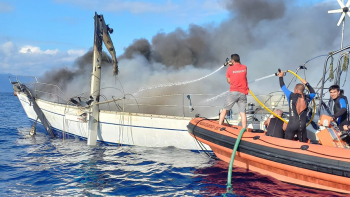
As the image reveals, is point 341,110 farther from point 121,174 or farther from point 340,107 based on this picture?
point 121,174

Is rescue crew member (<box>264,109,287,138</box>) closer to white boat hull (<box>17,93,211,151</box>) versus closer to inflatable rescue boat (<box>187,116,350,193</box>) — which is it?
inflatable rescue boat (<box>187,116,350,193</box>)

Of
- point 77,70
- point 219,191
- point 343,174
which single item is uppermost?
point 77,70

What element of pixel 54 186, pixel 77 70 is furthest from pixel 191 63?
pixel 54 186

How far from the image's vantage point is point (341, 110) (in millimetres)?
6098

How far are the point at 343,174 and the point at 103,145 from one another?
6.86 metres

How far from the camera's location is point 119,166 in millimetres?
7309

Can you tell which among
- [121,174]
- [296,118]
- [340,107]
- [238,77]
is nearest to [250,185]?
[296,118]

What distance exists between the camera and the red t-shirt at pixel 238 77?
6.66 metres

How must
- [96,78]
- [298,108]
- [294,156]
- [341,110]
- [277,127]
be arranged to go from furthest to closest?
[96,78] < [277,127] < [341,110] < [298,108] < [294,156]

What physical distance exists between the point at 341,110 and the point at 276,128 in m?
1.27

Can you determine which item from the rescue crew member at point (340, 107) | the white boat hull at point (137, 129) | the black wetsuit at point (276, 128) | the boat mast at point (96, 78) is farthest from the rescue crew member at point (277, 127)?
the boat mast at point (96, 78)

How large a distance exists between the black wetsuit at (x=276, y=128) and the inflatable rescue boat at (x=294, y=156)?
461 mm

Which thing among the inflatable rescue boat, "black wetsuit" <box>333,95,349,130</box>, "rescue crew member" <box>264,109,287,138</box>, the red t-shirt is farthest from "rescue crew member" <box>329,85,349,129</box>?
the red t-shirt

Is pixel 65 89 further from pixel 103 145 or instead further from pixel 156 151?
pixel 156 151
